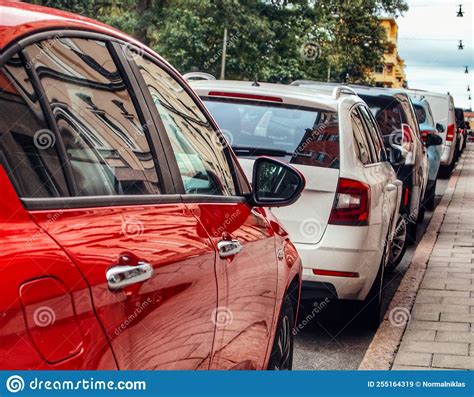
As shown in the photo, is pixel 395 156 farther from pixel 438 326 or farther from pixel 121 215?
pixel 121 215

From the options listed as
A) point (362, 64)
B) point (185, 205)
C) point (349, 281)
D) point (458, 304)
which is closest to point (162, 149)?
point (185, 205)

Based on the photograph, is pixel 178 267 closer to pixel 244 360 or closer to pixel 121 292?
pixel 121 292

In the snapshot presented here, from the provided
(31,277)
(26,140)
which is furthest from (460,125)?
(31,277)

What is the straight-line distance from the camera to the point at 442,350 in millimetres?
6539

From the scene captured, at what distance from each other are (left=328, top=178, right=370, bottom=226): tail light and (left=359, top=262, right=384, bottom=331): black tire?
0.60 metres

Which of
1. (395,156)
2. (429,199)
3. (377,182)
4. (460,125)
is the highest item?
(377,182)

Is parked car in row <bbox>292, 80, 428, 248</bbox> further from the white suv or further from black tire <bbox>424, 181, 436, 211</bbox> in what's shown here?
black tire <bbox>424, 181, 436, 211</bbox>

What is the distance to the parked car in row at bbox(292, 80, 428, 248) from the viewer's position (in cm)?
1180

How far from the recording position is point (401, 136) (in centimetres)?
1228

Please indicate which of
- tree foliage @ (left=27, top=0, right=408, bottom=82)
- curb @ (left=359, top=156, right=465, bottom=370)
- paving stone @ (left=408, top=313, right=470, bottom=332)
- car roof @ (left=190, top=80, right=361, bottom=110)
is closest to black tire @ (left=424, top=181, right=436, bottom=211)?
curb @ (left=359, top=156, right=465, bottom=370)

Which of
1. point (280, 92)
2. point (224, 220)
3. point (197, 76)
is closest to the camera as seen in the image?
point (224, 220)

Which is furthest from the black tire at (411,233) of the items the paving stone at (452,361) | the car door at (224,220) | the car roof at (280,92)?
the car door at (224,220)

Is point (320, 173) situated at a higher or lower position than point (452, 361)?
higher

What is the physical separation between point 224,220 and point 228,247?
A: 188 mm
